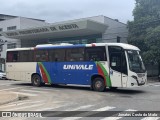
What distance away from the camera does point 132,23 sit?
136 feet

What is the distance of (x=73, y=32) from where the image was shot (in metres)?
42.5

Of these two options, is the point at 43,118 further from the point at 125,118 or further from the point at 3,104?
the point at 3,104

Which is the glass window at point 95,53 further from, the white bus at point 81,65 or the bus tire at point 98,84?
the bus tire at point 98,84

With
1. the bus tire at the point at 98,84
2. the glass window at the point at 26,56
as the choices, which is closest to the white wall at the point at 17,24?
the glass window at the point at 26,56

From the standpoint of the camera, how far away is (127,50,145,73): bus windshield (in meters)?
18.4

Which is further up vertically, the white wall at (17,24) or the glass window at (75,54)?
the white wall at (17,24)

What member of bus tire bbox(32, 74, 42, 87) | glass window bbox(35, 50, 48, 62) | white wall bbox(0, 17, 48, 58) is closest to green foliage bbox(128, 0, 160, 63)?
bus tire bbox(32, 74, 42, 87)

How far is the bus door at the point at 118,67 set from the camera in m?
18.3

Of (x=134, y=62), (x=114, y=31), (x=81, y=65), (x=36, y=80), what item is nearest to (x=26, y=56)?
(x=36, y=80)

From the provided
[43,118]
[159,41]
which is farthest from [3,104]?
[159,41]

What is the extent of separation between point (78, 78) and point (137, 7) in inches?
969

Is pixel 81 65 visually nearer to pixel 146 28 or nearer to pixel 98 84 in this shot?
pixel 98 84

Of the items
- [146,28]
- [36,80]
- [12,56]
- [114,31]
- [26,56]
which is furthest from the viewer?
[114,31]

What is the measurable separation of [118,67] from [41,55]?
712cm
